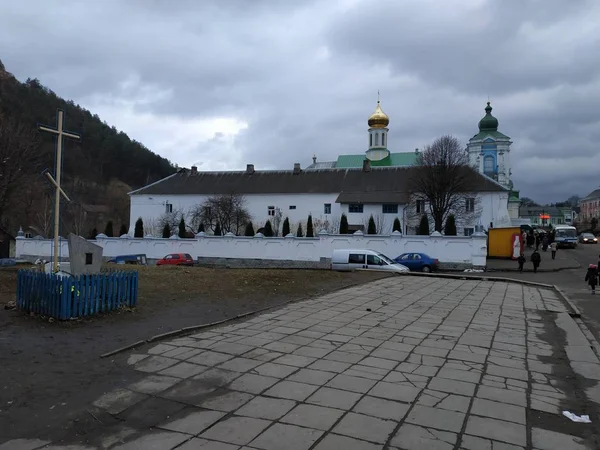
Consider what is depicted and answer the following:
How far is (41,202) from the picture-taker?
51.7m

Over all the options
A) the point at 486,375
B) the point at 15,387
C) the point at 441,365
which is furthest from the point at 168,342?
the point at 486,375

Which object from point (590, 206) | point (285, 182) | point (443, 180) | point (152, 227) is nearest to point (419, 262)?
point (443, 180)

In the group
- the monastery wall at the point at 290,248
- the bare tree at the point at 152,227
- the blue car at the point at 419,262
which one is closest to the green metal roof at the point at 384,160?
the bare tree at the point at 152,227

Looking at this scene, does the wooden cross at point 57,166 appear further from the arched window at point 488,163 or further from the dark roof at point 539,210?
the dark roof at point 539,210

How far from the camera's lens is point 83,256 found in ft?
30.7

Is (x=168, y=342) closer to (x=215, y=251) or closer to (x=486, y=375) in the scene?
(x=486, y=375)

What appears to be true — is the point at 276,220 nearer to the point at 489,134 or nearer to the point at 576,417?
the point at 489,134

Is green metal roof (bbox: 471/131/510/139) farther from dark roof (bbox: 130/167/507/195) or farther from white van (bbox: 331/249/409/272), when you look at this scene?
white van (bbox: 331/249/409/272)

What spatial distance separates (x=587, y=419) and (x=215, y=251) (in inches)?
1283

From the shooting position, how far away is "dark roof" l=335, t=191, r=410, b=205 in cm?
4959

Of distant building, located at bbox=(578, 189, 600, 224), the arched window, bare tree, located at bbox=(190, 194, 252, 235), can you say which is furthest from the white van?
distant building, located at bbox=(578, 189, 600, 224)

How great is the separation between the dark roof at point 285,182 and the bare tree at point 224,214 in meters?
3.46

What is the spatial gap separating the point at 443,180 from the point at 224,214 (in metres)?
24.4

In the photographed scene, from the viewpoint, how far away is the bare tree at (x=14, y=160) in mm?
26938
